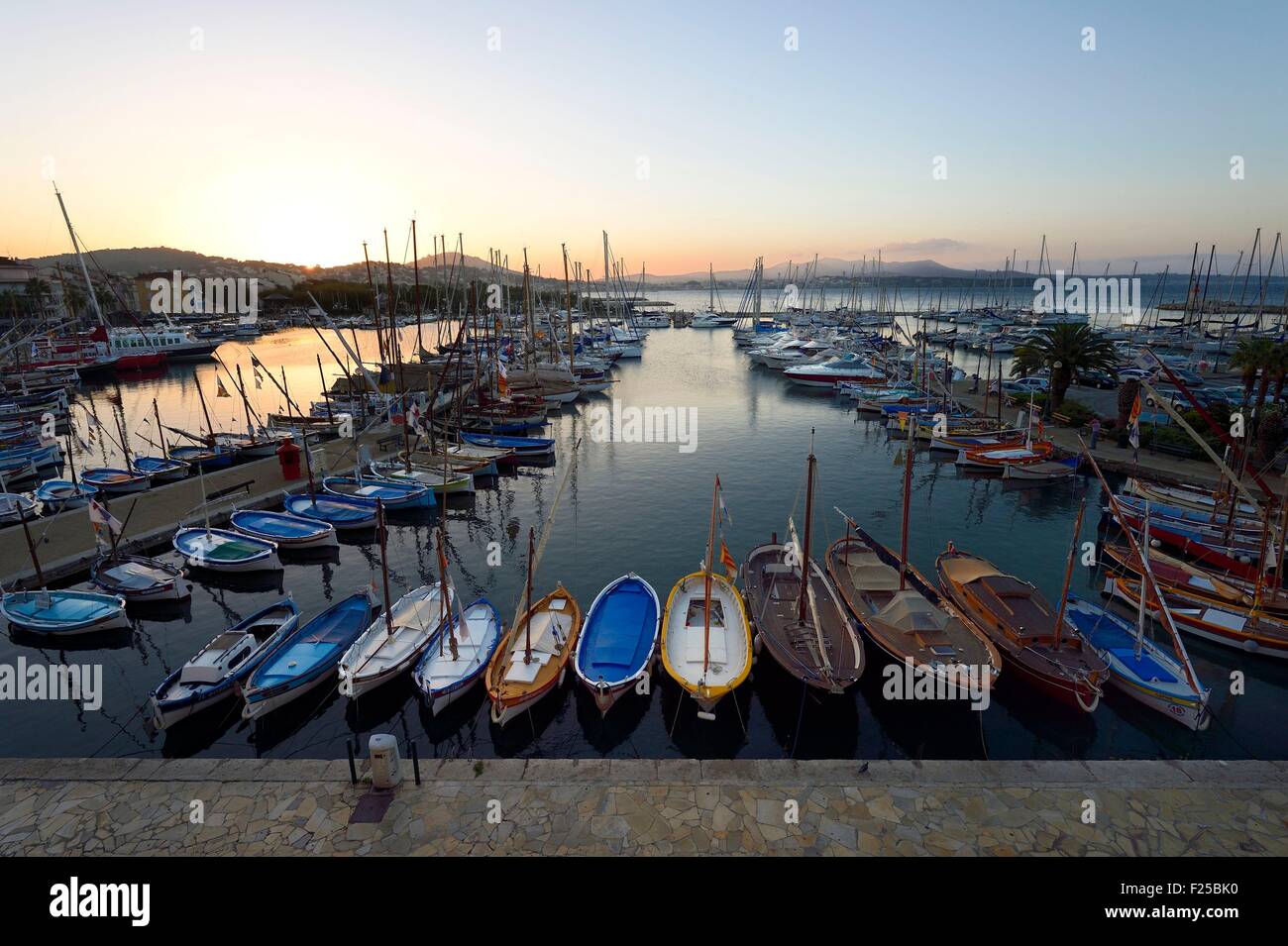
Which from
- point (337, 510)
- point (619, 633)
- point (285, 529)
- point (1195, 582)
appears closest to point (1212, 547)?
point (1195, 582)

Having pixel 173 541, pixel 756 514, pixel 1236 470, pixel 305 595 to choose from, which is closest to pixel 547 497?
pixel 756 514

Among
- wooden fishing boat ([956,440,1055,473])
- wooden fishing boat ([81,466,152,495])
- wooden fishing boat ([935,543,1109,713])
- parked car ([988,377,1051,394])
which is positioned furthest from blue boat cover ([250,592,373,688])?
parked car ([988,377,1051,394])

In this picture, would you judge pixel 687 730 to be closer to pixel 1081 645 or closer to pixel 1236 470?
pixel 1081 645

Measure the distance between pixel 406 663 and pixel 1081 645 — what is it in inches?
882

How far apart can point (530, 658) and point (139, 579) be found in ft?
64.3

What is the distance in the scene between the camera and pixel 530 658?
20.1m

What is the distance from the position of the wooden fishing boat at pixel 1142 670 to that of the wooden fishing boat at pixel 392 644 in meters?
21.9

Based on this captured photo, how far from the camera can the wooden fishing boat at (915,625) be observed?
19094mm

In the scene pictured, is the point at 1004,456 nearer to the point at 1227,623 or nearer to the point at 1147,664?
the point at 1227,623

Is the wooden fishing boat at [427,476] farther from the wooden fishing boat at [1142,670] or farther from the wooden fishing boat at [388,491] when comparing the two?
the wooden fishing boat at [1142,670]

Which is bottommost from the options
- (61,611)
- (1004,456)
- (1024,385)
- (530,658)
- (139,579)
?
(530,658)

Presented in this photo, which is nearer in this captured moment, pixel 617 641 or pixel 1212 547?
pixel 617 641

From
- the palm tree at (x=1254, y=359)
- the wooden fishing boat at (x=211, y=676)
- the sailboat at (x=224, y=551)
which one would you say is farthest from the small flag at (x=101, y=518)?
the palm tree at (x=1254, y=359)
